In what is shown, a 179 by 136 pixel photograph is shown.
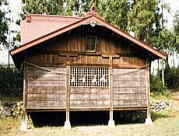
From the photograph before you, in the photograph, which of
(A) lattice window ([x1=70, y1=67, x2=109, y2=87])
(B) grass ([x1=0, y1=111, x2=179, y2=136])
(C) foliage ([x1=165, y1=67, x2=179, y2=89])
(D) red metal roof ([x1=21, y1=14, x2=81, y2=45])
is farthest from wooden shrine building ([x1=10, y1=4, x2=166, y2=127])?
(C) foliage ([x1=165, y1=67, x2=179, y2=89])

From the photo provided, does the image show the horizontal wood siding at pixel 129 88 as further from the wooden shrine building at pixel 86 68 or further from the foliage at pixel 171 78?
the foliage at pixel 171 78

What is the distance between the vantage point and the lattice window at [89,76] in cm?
1800

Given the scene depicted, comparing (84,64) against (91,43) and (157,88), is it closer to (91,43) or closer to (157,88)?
(91,43)

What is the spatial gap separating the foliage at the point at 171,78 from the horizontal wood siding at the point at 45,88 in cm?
2242

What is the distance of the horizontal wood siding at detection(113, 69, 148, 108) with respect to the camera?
18.3 meters

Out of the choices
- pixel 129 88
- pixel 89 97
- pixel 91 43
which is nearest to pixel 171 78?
pixel 129 88

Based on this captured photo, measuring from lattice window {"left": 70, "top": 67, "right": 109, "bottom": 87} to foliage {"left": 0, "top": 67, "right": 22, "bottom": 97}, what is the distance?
11.8m

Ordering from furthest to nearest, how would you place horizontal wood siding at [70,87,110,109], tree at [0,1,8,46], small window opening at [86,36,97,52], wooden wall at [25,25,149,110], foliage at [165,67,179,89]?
foliage at [165,67,179,89], tree at [0,1,8,46], small window opening at [86,36,97,52], horizontal wood siding at [70,87,110,109], wooden wall at [25,25,149,110]

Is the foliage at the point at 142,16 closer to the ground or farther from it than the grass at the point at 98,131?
farther from it

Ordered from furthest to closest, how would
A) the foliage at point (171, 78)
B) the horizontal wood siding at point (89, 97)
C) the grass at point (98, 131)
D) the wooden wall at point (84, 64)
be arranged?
the foliage at point (171, 78) < the horizontal wood siding at point (89, 97) < the wooden wall at point (84, 64) < the grass at point (98, 131)

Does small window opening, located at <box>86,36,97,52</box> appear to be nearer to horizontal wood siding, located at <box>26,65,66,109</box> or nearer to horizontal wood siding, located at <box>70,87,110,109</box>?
horizontal wood siding, located at <box>26,65,66,109</box>

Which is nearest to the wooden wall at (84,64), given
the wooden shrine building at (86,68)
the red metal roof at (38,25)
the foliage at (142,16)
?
the wooden shrine building at (86,68)

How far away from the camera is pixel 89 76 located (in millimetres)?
18219

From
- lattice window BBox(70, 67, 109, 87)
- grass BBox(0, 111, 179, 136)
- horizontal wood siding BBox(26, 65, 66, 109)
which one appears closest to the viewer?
grass BBox(0, 111, 179, 136)
